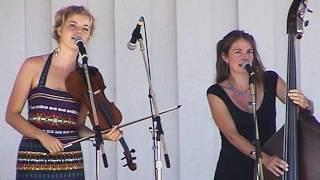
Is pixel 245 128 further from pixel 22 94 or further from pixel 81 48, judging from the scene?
pixel 22 94

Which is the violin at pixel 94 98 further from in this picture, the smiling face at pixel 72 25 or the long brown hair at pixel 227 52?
the long brown hair at pixel 227 52

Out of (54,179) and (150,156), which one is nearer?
(54,179)

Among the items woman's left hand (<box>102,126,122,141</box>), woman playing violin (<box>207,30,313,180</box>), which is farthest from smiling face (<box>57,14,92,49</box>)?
woman playing violin (<box>207,30,313,180</box>)

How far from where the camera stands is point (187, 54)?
4.88 m

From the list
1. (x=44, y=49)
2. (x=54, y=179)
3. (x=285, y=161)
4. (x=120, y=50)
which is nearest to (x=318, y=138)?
(x=285, y=161)

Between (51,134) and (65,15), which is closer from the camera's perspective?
(51,134)

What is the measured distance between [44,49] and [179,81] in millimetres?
887

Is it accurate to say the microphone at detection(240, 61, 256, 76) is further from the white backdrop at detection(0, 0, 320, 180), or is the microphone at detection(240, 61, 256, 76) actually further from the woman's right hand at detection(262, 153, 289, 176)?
the white backdrop at detection(0, 0, 320, 180)

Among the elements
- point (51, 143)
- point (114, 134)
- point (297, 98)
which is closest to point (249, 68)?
point (297, 98)

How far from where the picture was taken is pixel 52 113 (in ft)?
11.0

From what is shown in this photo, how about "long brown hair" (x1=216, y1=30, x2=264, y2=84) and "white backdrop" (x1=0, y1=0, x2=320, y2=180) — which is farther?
"white backdrop" (x1=0, y1=0, x2=320, y2=180)

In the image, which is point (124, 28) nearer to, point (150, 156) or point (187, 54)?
point (187, 54)

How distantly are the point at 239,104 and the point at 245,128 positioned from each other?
0.39 feet

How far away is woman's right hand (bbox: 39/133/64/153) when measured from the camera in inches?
127
